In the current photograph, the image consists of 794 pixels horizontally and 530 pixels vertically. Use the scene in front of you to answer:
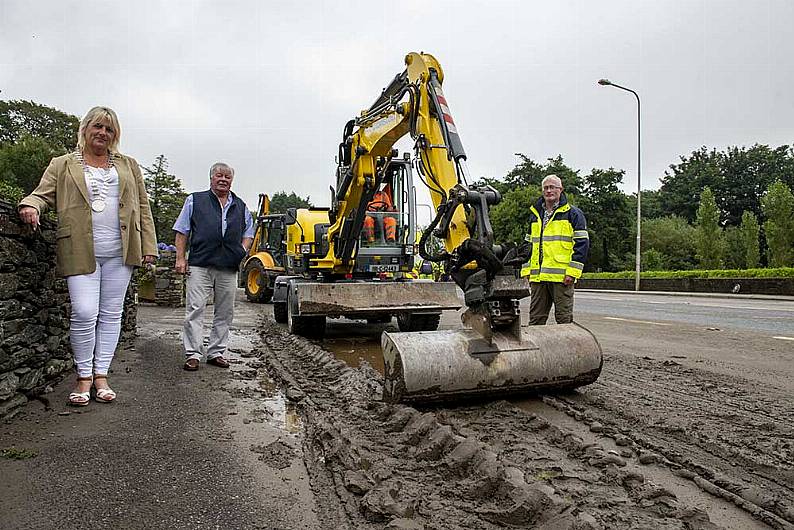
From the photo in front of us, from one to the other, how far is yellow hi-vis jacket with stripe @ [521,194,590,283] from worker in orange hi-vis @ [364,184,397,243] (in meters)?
3.35

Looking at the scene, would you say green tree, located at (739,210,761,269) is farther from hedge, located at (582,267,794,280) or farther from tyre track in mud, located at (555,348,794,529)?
tyre track in mud, located at (555,348,794,529)

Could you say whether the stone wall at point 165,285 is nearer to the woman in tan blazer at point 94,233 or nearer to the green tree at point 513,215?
the woman in tan blazer at point 94,233

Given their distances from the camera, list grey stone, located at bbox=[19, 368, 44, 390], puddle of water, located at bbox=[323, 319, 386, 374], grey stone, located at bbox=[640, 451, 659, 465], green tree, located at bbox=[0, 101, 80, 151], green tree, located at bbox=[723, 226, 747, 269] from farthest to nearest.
Result: 1. green tree, located at bbox=[0, 101, 80, 151]
2. green tree, located at bbox=[723, 226, 747, 269]
3. puddle of water, located at bbox=[323, 319, 386, 374]
4. grey stone, located at bbox=[19, 368, 44, 390]
5. grey stone, located at bbox=[640, 451, 659, 465]

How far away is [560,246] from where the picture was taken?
5449 mm

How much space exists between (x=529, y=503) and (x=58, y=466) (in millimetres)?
2277

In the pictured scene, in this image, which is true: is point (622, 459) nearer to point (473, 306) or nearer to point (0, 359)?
point (473, 306)

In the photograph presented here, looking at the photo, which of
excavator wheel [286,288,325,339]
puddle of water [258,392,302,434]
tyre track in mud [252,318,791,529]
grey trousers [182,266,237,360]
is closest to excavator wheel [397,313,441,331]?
excavator wheel [286,288,325,339]

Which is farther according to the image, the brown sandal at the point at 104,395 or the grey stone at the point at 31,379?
the brown sandal at the point at 104,395

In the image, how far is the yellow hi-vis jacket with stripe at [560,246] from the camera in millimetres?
5410

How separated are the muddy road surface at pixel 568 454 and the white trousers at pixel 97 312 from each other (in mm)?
1373

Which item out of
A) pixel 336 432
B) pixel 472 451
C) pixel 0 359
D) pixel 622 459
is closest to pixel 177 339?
pixel 0 359

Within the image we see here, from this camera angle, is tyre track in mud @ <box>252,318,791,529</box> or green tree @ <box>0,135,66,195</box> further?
green tree @ <box>0,135,66,195</box>

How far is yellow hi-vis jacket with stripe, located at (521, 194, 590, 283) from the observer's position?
541 centimetres

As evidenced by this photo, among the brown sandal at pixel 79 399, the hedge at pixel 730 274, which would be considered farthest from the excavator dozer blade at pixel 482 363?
the hedge at pixel 730 274
